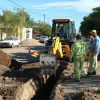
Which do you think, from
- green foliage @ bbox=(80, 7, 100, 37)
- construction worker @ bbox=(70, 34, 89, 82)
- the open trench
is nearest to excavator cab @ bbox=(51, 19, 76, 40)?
the open trench

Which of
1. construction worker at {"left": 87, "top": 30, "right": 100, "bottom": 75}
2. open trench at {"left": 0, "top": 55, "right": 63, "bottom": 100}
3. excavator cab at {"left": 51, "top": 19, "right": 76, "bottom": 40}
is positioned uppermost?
excavator cab at {"left": 51, "top": 19, "right": 76, "bottom": 40}

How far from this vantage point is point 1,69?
19.8 metres

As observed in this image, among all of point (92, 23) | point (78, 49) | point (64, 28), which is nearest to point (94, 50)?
point (78, 49)

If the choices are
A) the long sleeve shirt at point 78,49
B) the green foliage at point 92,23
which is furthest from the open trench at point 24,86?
the green foliage at point 92,23

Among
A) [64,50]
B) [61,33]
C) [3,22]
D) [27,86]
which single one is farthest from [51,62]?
[3,22]

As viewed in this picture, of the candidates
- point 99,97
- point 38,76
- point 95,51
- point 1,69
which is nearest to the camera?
point 99,97

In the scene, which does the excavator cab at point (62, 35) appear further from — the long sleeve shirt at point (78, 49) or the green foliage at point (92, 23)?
the green foliage at point (92, 23)

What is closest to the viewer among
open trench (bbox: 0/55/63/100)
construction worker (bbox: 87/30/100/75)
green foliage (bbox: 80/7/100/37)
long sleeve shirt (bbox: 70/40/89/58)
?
open trench (bbox: 0/55/63/100)

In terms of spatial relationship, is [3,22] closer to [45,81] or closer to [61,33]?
[61,33]

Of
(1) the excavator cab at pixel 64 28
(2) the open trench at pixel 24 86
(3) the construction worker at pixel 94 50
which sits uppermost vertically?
(1) the excavator cab at pixel 64 28

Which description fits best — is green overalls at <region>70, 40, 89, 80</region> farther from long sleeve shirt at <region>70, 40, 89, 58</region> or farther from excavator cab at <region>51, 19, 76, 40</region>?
excavator cab at <region>51, 19, 76, 40</region>

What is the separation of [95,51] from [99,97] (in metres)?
4.68

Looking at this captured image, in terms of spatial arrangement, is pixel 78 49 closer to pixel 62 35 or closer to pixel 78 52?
pixel 78 52

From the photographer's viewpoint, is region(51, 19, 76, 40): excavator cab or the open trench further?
region(51, 19, 76, 40): excavator cab
